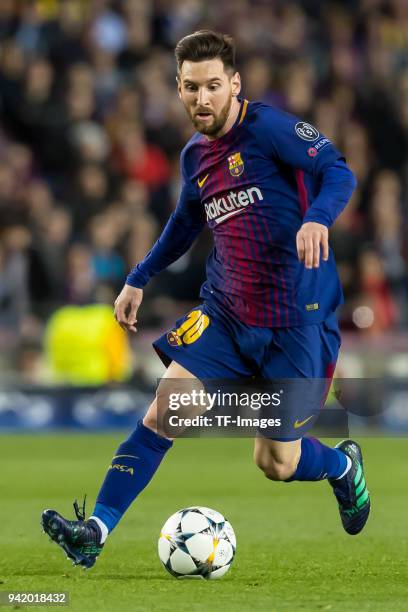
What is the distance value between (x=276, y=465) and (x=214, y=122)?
1.43 m

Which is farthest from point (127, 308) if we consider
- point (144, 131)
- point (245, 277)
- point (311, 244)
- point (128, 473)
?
point (144, 131)

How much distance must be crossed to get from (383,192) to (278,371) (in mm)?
8887

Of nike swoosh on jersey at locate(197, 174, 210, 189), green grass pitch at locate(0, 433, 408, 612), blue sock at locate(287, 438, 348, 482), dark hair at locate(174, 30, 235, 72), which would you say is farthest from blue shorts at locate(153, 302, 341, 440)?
dark hair at locate(174, 30, 235, 72)

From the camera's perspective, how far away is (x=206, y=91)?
583 centimetres

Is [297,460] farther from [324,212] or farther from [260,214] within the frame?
[324,212]

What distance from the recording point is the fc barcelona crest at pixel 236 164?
6020mm

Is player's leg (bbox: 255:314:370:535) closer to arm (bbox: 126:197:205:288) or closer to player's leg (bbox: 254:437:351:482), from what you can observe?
player's leg (bbox: 254:437:351:482)

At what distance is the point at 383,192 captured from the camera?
48.3 ft

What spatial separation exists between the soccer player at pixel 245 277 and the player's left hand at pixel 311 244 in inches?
18.6

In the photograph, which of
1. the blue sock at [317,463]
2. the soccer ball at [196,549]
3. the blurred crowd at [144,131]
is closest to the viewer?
the soccer ball at [196,549]

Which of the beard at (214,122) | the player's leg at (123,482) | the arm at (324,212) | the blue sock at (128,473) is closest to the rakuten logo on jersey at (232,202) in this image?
the beard at (214,122)

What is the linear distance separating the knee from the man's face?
4.53ft

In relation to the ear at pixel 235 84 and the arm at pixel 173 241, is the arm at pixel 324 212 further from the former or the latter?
the arm at pixel 173 241

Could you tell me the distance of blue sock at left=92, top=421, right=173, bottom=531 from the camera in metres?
5.86
